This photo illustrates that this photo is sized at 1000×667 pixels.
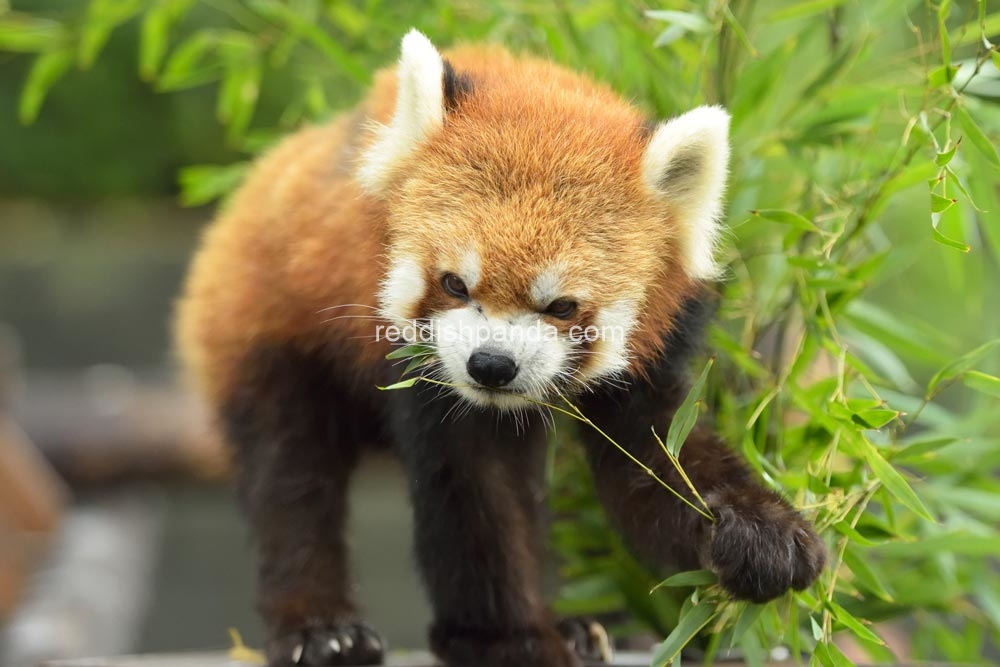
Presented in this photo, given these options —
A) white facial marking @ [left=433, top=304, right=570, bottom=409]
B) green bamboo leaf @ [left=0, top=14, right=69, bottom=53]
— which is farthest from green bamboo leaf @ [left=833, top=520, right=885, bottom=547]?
green bamboo leaf @ [left=0, top=14, right=69, bottom=53]

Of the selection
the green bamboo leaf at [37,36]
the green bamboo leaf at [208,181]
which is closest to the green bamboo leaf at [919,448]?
the green bamboo leaf at [208,181]

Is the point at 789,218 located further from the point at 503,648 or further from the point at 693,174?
the point at 503,648

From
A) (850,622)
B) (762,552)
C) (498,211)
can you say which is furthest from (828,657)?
(498,211)

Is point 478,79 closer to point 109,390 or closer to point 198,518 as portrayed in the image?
point 109,390

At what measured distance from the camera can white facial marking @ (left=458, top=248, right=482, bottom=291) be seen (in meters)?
1.65

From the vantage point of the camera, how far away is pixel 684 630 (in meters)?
1.75

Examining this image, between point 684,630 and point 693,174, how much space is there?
2.45 ft

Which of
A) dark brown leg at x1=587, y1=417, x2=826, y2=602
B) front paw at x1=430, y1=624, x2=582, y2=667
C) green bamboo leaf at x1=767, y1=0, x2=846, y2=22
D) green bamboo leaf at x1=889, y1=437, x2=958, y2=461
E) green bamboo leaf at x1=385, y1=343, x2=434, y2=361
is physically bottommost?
front paw at x1=430, y1=624, x2=582, y2=667

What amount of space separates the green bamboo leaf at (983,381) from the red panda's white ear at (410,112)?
101cm

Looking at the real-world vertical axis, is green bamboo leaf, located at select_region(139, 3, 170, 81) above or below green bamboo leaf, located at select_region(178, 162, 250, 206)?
above

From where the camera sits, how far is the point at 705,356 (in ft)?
6.79

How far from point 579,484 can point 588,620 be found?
332mm

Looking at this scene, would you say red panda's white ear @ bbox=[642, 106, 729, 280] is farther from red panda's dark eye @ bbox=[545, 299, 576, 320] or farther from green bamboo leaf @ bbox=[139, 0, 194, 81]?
green bamboo leaf @ bbox=[139, 0, 194, 81]

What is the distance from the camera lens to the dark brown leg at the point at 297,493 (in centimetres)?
226
